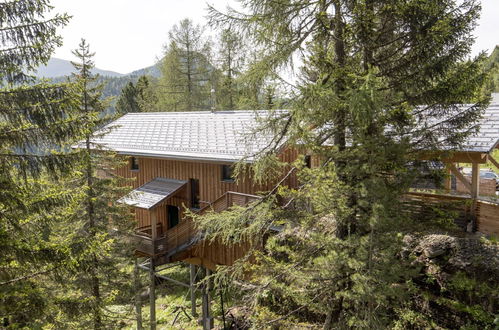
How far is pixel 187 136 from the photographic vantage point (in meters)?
15.7

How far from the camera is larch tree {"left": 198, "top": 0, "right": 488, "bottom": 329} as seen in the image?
5.49 meters

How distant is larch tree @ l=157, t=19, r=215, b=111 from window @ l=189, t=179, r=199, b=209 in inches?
590

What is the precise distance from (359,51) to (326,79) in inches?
39.6

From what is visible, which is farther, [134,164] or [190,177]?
[134,164]

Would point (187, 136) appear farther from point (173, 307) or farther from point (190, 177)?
point (173, 307)

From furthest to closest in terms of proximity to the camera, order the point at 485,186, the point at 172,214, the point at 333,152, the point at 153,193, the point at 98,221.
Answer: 1. the point at 172,214
2. the point at 485,186
3. the point at 153,193
4. the point at 98,221
5. the point at 333,152

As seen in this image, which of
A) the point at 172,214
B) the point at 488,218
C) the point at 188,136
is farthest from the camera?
the point at 172,214

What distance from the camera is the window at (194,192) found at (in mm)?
15133

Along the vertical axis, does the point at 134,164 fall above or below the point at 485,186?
above

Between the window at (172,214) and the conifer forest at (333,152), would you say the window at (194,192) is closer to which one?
the window at (172,214)

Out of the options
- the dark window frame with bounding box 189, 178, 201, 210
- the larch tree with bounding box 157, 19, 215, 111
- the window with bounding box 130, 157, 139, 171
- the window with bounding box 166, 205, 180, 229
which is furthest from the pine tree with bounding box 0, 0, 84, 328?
the larch tree with bounding box 157, 19, 215, 111

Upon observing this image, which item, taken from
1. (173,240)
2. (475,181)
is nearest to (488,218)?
(475,181)

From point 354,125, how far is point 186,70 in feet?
83.5

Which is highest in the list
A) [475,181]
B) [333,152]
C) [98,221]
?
[333,152]
